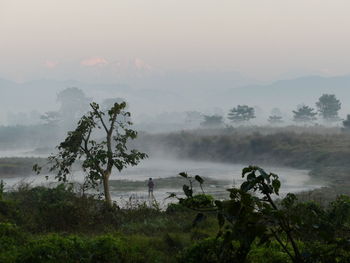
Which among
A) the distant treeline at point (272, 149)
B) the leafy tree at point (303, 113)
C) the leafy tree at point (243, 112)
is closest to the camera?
the distant treeline at point (272, 149)

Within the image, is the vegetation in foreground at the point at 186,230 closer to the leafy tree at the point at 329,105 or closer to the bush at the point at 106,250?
the bush at the point at 106,250

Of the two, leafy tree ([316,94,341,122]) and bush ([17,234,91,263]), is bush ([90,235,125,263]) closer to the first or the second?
bush ([17,234,91,263])

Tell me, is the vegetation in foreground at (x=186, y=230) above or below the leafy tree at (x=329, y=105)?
below

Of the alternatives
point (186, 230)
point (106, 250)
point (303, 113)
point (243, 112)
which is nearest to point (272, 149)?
point (186, 230)

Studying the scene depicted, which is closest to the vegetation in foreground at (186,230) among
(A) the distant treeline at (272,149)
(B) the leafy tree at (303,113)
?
(A) the distant treeline at (272,149)

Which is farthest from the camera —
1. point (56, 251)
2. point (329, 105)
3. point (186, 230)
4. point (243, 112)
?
point (243, 112)

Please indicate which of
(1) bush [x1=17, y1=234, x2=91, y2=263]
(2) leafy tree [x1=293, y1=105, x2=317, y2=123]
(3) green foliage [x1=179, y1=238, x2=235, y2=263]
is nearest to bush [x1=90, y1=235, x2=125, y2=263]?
(1) bush [x1=17, y1=234, x2=91, y2=263]

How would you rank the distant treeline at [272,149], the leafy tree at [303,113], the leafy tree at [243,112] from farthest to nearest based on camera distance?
the leafy tree at [303,113] < the leafy tree at [243,112] < the distant treeline at [272,149]

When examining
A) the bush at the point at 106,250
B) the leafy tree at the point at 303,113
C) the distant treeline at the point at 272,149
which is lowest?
the bush at the point at 106,250

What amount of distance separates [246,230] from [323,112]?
150 meters

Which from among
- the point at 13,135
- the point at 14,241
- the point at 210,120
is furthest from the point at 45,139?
the point at 14,241

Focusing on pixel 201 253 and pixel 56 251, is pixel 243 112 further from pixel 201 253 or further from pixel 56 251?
pixel 201 253

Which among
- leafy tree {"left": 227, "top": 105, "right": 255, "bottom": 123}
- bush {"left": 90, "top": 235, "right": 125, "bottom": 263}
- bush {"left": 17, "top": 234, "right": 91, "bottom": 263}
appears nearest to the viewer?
bush {"left": 17, "top": 234, "right": 91, "bottom": 263}

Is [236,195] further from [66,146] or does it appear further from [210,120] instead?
[210,120]
